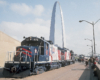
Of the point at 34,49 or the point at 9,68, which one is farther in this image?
the point at 34,49

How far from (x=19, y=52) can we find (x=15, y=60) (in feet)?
2.47

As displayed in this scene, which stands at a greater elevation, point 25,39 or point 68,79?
point 25,39

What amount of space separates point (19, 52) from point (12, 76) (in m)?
2.18

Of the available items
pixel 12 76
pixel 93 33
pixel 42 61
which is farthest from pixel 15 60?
pixel 93 33

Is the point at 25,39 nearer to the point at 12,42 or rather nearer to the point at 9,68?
the point at 9,68

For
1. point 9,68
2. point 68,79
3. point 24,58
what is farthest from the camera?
point 24,58

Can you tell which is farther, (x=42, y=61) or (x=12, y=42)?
(x=12, y=42)

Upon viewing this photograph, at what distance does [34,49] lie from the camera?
40.3 feet

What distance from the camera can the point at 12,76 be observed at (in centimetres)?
1070

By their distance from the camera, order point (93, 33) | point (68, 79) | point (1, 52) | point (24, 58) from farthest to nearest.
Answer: point (93, 33)
point (1, 52)
point (24, 58)
point (68, 79)

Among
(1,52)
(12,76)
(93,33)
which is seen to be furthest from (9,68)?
(93,33)

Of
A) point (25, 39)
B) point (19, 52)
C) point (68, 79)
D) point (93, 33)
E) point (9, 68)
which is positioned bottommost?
point (68, 79)

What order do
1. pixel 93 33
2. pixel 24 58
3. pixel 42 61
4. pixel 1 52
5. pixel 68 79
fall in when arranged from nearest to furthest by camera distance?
pixel 68 79
pixel 24 58
pixel 42 61
pixel 1 52
pixel 93 33

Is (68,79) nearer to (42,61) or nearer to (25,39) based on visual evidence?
(42,61)
